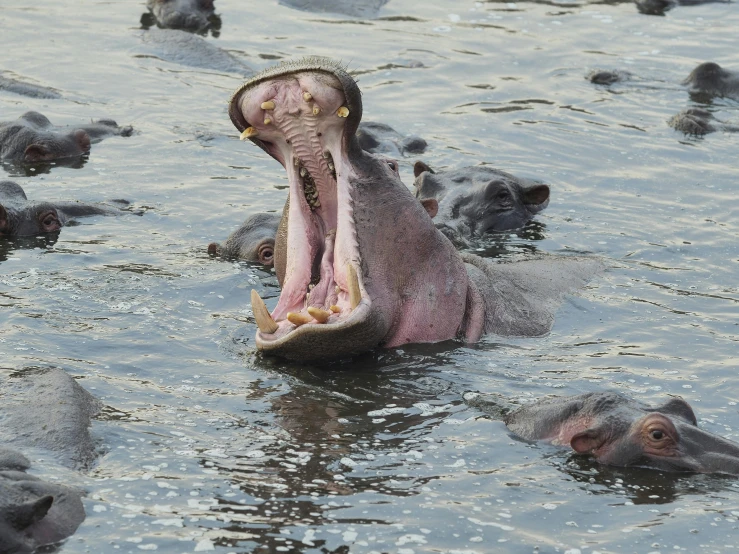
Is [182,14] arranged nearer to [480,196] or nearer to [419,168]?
[419,168]

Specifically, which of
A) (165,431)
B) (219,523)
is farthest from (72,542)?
→ (165,431)

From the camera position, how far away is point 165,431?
7.02 metres

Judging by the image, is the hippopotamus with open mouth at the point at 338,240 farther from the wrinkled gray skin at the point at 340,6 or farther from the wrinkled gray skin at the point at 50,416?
the wrinkled gray skin at the point at 340,6

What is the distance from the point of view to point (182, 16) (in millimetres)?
18031

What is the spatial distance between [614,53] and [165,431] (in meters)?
11.9

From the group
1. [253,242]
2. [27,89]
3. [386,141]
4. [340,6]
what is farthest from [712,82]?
[27,89]

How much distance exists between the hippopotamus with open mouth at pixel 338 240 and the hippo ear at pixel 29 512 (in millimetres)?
2286

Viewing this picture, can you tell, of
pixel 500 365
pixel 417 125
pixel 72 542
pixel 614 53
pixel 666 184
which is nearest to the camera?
pixel 72 542

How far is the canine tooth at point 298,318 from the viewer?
7.60 metres

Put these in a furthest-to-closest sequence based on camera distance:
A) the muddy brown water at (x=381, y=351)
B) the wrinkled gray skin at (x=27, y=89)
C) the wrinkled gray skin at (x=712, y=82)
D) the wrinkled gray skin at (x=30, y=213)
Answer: the wrinkled gray skin at (x=712, y=82)
the wrinkled gray skin at (x=27, y=89)
the wrinkled gray skin at (x=30, y=213)
the muddy brown water at (x=381, y=351)

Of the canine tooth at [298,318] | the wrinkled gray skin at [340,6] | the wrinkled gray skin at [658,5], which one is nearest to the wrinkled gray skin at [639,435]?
the canine tooth at [298,318]

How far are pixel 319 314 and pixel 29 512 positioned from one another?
Result: 94.7 inches

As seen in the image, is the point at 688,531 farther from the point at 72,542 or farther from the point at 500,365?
the point at 72,542

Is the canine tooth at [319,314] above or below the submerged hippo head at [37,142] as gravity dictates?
above
